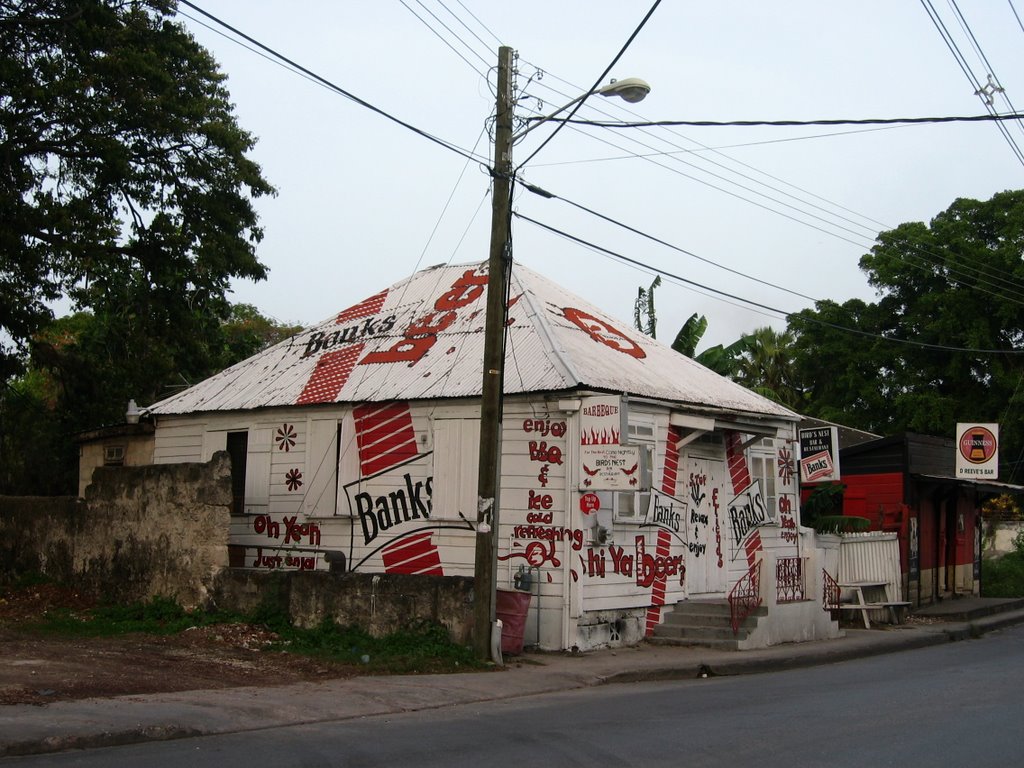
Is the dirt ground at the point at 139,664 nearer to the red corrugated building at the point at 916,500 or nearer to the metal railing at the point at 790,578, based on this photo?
the metal railing at the point at 790,578

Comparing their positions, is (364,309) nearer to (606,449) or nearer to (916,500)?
(606,449)

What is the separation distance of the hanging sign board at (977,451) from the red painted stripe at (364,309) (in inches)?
520

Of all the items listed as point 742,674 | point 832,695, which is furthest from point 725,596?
point 832,695

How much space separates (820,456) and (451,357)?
776 cm

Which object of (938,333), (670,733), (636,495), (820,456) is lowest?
(670,733)

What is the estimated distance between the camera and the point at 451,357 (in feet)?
56.7

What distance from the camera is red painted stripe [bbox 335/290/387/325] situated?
20.3 m

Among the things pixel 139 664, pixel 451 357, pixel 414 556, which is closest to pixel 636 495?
pixel 414 556

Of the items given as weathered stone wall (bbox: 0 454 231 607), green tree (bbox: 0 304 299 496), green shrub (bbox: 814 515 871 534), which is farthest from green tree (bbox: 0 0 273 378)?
green shrub (bbox: 814 515 871 534)

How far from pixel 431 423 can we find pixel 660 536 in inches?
161

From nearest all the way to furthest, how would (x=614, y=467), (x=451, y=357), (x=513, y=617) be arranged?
(x=614, y=467)
(x=513, y=617)
(x=451, y=357)

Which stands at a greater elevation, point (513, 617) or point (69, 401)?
point (69, 401)

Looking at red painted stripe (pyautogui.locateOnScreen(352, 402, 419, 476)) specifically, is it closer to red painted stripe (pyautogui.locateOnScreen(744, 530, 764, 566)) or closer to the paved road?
the paved road

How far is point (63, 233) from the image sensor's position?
19.6m
